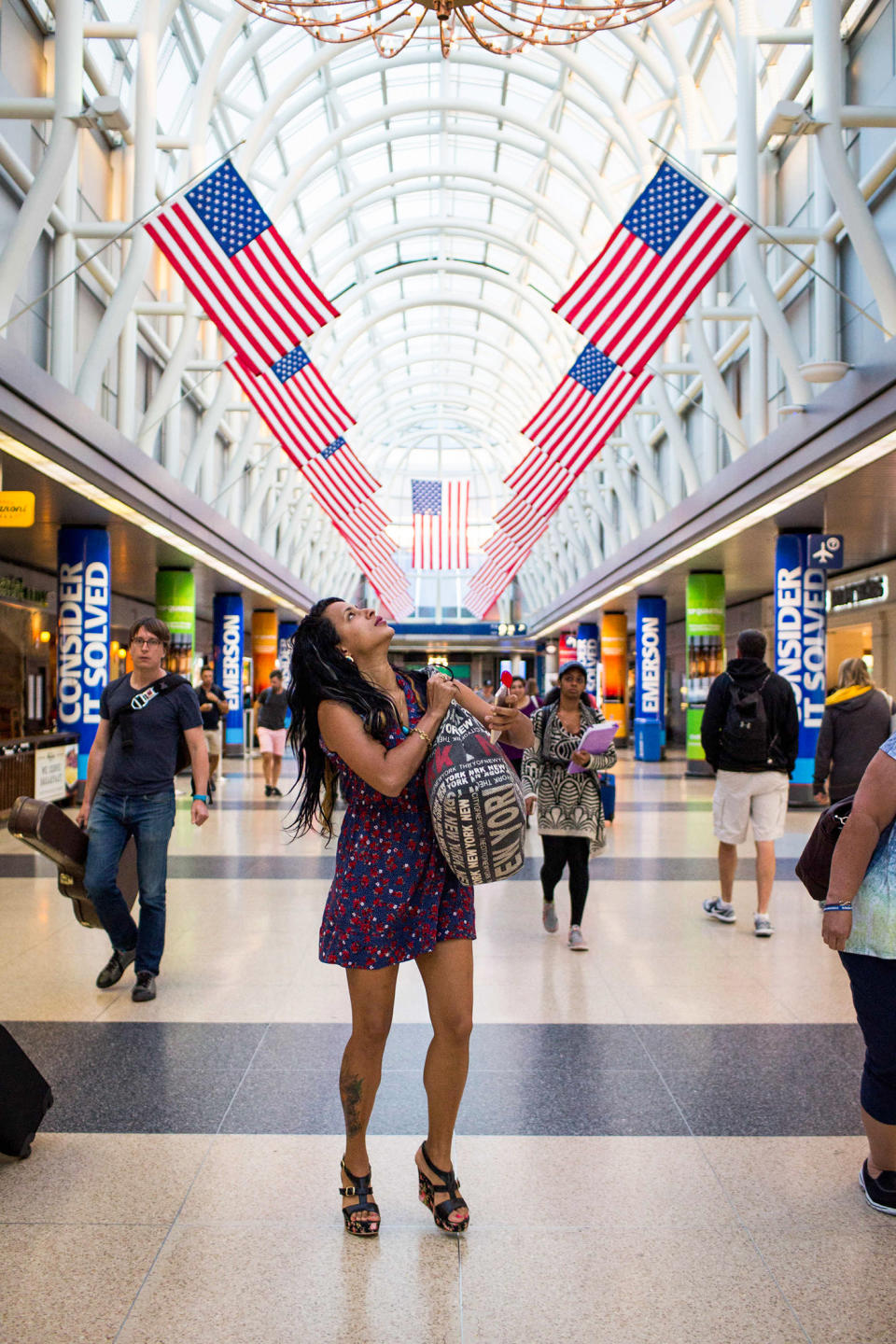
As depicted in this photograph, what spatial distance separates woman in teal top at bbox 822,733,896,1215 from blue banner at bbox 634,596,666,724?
23.3 metres

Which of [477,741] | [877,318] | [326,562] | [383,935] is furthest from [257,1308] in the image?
[326,562]

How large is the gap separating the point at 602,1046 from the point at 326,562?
3905cm

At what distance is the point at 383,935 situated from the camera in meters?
3.02

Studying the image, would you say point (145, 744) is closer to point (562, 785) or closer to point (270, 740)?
point (562, 785)

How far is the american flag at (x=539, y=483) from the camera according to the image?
19891mm

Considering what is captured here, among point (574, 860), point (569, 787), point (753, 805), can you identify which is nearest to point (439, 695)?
point (569, 787)

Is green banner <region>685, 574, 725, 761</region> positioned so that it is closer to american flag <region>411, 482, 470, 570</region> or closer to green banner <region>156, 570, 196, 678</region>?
green banner <region>156, 570, 196, 678</region>

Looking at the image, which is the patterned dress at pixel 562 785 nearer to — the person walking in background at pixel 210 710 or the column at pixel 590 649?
the person walking in background at pixel 210 710

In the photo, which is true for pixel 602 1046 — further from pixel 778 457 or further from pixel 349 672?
pixel 778 457

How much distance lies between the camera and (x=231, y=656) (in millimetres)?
27422

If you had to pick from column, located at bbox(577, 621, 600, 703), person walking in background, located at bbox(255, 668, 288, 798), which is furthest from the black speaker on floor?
column, located at bbox(577, 621, 600, 703)

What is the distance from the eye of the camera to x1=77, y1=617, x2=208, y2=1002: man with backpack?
5.44 m

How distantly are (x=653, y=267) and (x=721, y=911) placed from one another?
7270 millimetres

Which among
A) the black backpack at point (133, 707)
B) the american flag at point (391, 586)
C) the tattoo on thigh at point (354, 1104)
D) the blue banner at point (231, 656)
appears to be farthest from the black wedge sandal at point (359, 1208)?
the american flag at point (391, 586)
